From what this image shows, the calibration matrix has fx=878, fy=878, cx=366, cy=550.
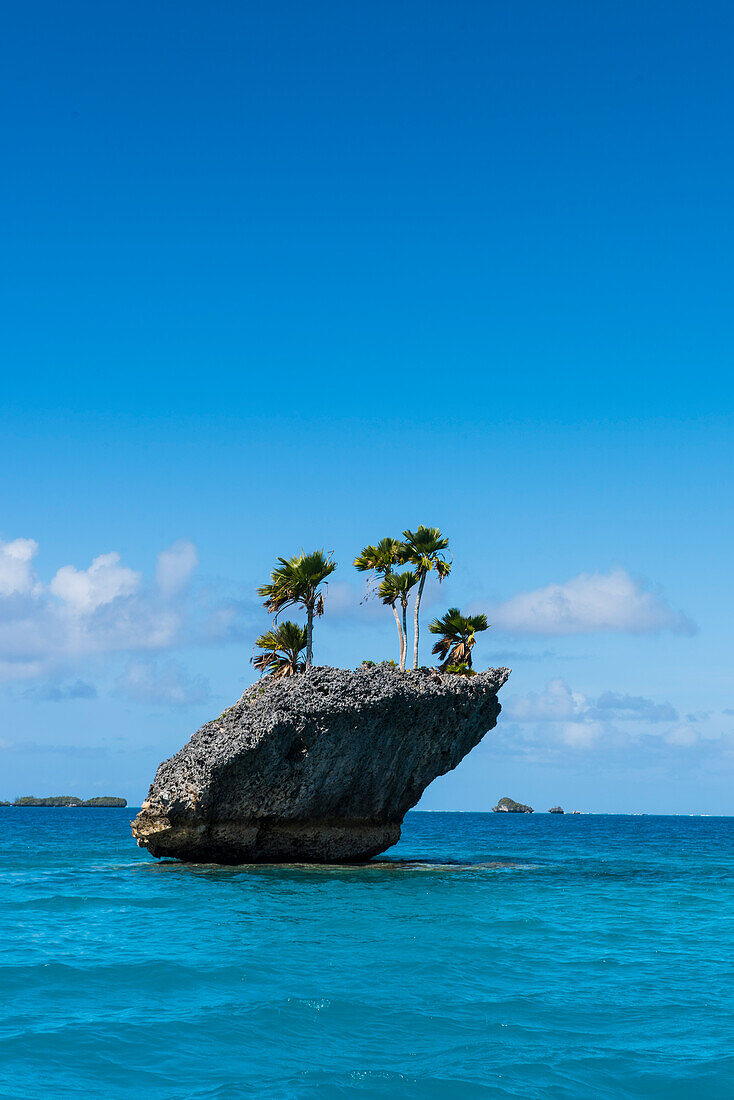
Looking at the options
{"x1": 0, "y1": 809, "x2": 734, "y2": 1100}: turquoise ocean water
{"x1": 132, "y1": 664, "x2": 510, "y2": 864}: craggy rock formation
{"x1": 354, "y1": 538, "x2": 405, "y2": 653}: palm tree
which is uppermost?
{"x1": 354, "y1": 538, "x2": 405, "y2": 653}: palm tree

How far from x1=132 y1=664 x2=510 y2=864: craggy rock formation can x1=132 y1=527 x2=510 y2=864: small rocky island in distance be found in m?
0.05

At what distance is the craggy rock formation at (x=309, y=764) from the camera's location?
2905 centimetres

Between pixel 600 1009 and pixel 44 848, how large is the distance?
42114 mm

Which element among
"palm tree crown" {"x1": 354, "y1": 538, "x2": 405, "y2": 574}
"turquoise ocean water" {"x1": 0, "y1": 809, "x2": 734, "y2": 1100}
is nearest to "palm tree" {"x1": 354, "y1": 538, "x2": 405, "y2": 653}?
Result: "palm tree crown" {"x1": 354, "y1": 538, "x2": 405, "y2": 574}

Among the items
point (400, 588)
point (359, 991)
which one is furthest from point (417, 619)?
point (359, 991)

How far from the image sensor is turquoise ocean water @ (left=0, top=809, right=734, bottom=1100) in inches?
405

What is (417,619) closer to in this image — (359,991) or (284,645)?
(284,645)

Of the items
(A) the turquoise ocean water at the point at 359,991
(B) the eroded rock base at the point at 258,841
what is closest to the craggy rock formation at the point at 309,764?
(B) the eroded rock base at the point at 258,841

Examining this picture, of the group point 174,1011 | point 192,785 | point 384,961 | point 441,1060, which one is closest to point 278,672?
point 192,785

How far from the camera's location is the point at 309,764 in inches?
1169

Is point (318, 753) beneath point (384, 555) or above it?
beneath

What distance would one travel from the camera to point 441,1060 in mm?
10789

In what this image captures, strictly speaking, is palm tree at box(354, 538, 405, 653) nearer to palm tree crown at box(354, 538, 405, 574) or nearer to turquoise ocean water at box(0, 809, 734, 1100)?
palm tree crown at box(354, 538, 405, 574)

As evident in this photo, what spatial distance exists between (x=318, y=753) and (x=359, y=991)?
15.8 meters
